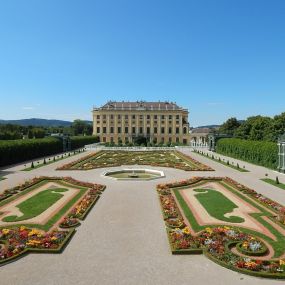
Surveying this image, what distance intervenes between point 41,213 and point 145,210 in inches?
221

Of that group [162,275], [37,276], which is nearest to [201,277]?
[162,275]

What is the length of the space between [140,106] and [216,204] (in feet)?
334

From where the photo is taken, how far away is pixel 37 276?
10.4 m

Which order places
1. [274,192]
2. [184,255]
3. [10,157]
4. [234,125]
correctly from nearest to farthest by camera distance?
[184,255], [274,192], [10,157], [234,125]

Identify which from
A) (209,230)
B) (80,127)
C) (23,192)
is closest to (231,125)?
(80,127)

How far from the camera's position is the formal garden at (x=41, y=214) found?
1273 centimetres

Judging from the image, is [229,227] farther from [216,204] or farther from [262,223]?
[216,204]

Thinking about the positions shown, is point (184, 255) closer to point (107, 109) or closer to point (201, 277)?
point (201, 277)

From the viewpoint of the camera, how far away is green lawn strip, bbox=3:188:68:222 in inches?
676

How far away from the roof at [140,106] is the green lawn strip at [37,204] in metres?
96.6

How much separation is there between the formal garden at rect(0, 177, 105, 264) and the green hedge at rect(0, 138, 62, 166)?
52.1 ft

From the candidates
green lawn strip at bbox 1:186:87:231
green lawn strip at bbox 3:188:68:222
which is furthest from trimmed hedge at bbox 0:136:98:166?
green lawn strip at bbox 1:186:87:231

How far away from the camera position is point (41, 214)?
1778cm

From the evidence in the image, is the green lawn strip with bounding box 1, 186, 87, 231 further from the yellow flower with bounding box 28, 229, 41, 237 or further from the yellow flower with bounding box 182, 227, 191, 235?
the yellow flower with bounding box 182, 227, 191, 235
